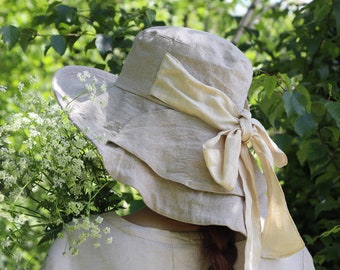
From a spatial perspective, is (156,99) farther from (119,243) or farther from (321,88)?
(321,88)

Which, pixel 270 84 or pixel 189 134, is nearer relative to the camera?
pixel 189 134

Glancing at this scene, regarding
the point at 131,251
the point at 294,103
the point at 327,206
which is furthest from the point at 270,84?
the point at 131,251

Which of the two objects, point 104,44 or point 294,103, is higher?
point 294,103

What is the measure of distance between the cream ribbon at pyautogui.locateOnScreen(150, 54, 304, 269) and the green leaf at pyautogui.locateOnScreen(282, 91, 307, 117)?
55cm

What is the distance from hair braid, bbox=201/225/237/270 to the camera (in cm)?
167

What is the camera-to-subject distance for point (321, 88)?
2887 mm

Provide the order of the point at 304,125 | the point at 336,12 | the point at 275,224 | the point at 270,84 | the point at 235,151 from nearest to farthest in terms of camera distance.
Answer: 1. the point at 235,151
2. the point at 275,224
3. the point at 270,84
4. the point at 304,125
5. the point at 336,12

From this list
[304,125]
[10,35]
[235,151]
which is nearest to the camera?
[235,151]

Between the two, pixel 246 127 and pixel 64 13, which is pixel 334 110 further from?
pixel 64 13

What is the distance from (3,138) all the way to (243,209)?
52 centimetres

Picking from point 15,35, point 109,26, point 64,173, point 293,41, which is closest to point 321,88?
point 293,41

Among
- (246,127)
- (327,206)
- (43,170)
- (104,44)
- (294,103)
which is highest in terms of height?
(246,127)

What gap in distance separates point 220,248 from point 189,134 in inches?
10.0

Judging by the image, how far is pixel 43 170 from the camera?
1.64 m
